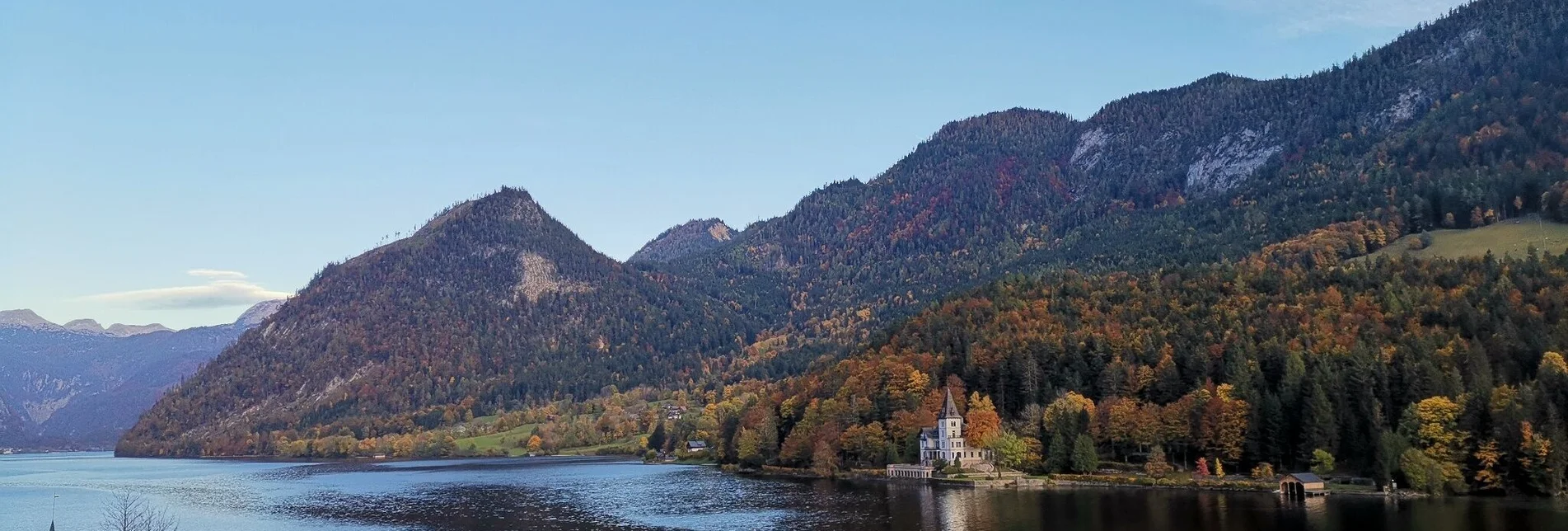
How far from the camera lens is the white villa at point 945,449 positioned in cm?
13512

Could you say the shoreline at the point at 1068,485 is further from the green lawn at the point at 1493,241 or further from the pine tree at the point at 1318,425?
the green lawn at the point at 1493,241

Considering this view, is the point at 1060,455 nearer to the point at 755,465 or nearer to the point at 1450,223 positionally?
the point at 755,465

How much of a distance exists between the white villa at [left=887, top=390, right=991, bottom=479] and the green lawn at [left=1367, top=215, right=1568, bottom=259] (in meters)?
79.5

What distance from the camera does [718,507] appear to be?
111m

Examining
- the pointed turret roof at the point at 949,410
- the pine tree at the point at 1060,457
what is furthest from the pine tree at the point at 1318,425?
the pointed turret roof at the point at 949,410

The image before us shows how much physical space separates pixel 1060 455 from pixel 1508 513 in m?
48.4

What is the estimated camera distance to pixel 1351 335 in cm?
12431

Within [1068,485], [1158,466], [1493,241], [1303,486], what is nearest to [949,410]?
[1068,485]

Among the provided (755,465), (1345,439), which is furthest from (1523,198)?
(755,465)

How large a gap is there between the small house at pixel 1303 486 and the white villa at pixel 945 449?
38.6 meters

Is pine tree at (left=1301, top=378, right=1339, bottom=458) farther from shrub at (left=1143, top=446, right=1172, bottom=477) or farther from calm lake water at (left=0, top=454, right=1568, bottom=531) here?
shrub at (left=1143, top=446, right=1172, bottom=477)

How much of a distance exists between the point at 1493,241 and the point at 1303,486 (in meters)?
107

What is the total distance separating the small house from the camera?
9975cm

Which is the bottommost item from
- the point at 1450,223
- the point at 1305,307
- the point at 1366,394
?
the point at 1366,394
